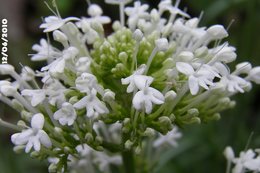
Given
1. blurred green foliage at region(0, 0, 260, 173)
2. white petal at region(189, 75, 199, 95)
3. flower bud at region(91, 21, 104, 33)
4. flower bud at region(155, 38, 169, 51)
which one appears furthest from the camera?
blurred green foliage at region(0, 0, 260, 173)

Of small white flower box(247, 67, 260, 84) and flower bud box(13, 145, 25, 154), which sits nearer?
flower bud box(13, 145, 25, 154)

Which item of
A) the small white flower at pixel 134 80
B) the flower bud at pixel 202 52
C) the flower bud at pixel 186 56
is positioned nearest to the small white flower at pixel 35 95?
the small white flower at pixel 134 80

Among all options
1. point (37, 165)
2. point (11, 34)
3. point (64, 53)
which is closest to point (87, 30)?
point (64, 53)

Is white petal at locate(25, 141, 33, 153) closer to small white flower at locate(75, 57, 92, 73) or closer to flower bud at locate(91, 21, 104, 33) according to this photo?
small white flower at locate(75, 57, 92, 73)

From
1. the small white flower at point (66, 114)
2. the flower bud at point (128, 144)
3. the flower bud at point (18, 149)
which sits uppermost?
the small white flower at point (66, 114)

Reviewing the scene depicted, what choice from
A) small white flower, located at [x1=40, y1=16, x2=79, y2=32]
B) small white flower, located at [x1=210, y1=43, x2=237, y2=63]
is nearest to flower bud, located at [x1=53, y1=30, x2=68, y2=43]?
small white flower, located at [x1=40, y1=16, x2=79, y2=32]

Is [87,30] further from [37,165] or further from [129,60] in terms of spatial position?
[37,165]

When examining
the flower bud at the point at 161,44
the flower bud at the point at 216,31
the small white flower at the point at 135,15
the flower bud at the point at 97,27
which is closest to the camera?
the flower bud at the point at 161,44

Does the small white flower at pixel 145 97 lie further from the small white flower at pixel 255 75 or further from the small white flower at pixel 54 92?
the small white flower at pixel 255 75
